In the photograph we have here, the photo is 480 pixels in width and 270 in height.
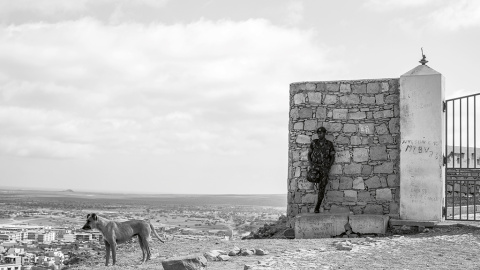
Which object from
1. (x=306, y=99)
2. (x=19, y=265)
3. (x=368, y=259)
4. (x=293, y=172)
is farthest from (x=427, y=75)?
(x=19, y=265)

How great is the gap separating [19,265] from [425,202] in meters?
13.4

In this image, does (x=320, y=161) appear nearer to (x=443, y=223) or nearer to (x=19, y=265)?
(x=443, y=223)

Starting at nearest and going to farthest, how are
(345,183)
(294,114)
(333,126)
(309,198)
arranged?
(345,183)
(333,126)
(309,198)
(294,114)

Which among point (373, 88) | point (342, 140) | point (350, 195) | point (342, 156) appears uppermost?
point (373, 88)

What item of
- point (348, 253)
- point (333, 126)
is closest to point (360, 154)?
point (333, 126)

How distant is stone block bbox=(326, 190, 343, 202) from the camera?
1454cm

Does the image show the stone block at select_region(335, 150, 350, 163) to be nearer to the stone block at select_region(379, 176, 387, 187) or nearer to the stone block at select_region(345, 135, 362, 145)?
the stone block at select_region(345, 135, 362, 145)

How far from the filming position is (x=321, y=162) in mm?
14516

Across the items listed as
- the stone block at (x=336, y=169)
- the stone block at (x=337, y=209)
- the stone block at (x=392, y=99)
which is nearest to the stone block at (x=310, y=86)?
the stone block at (x=392, y=99)

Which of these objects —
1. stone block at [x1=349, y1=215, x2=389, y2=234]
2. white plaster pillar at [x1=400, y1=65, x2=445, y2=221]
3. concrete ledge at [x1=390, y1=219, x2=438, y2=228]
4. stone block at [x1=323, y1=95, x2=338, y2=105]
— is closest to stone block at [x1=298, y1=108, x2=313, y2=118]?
stone block at [x1=323, y1=95, x2=338, y2=105]

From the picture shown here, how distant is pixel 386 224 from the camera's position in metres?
13.7

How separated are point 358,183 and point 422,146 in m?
1.73

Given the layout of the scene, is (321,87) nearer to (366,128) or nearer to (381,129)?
(366,128)

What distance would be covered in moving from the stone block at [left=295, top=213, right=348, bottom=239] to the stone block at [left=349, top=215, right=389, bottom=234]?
23 centimetres
